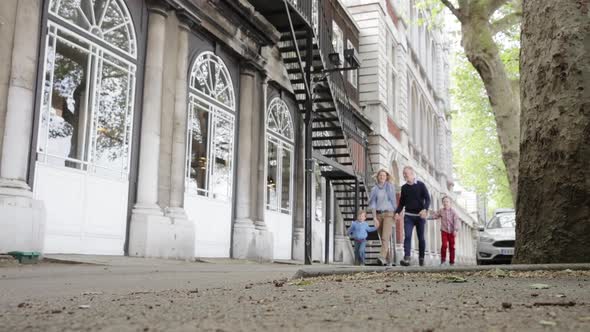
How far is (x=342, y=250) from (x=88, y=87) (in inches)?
517

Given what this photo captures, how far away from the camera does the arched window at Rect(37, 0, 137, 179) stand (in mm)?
8867

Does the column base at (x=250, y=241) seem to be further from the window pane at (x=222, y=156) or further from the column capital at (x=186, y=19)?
the column capital at (x=186, y=19)

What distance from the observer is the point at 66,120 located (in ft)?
29.9

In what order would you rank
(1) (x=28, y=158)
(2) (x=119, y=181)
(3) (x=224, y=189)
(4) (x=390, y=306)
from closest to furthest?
(4) (x=390, y=306)
(1) (x=28, y=158)
(2) (x=119, y=181)
(3) (x=224, y=189)

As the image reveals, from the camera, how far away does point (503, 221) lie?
16.1 metres

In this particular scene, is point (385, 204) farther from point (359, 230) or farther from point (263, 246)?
point (359, 230)

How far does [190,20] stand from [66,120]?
387 centimetres

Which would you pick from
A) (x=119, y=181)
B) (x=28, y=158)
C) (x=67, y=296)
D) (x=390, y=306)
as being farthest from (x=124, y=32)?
(x=390, y=306)

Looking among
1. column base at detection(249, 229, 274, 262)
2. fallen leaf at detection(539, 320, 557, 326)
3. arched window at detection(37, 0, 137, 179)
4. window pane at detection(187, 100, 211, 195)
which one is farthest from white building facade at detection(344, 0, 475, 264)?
fallen leaf at detection(539, 320, 557, 326)

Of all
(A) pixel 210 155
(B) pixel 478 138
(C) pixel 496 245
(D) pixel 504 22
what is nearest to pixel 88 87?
(A) pixel 210 155

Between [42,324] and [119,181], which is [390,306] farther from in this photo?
[119,181]

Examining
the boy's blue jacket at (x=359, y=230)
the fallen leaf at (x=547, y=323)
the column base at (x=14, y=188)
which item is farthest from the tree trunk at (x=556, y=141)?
the boy's blue jacket at (x=359, y=230)

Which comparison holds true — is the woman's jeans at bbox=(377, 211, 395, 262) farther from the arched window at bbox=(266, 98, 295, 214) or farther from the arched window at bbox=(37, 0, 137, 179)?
the arched window at bbox=(37, 0, 137, 179)

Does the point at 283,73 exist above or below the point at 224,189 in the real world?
above
